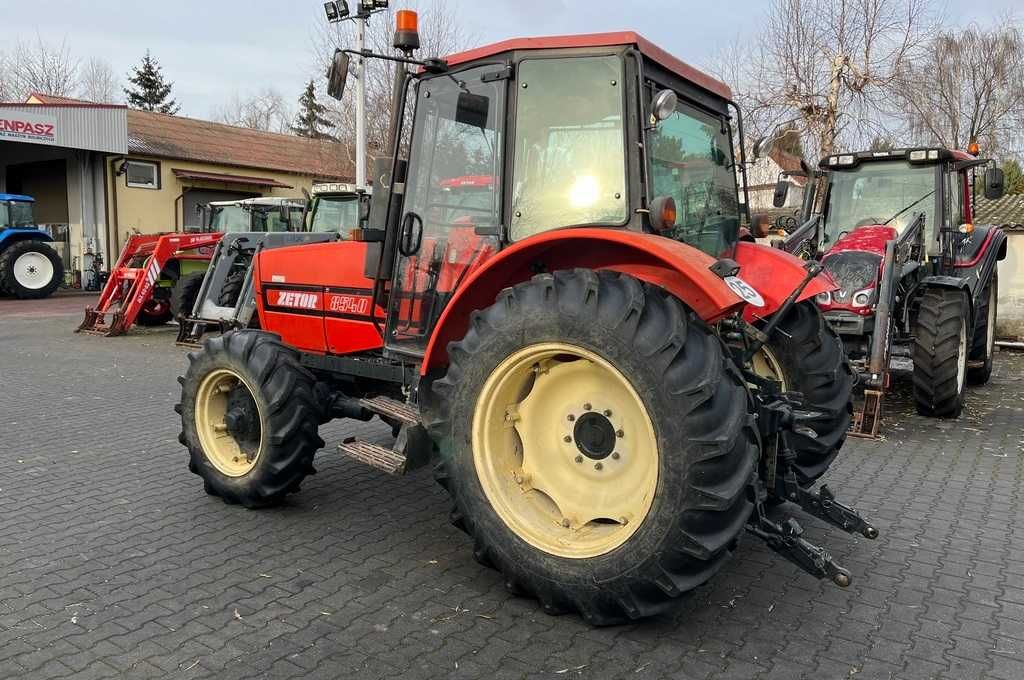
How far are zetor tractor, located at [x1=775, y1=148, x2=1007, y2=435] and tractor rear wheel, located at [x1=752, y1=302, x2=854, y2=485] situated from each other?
2.18 metres

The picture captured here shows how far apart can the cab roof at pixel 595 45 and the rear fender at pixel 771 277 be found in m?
0.92

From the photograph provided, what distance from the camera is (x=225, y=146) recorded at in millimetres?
28000

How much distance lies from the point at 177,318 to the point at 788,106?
41.6 feet

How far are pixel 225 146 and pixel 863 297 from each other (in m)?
25.6

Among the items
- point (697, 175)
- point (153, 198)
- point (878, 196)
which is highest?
point (153, 198)

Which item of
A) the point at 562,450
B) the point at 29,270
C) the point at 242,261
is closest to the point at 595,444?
the point at 562,450

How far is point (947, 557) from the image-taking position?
3.94 m

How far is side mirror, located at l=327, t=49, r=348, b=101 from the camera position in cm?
360

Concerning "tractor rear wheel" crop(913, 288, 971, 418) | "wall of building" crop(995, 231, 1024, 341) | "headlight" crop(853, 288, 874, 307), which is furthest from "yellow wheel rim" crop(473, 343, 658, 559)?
"wall of building" crop(995, 231, 1024, 341)

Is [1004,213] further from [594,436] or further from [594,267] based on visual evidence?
[594,436]

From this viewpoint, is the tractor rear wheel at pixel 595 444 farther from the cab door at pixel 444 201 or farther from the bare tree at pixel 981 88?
the bare tree at pixel 981 88

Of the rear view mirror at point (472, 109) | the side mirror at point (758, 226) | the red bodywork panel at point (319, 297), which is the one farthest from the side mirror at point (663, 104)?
the red bodywork panel at point (319, 297)

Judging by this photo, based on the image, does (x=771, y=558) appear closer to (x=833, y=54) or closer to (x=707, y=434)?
(x=707, y=434)

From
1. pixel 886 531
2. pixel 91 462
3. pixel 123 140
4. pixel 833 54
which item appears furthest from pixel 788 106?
pixel 123 140
